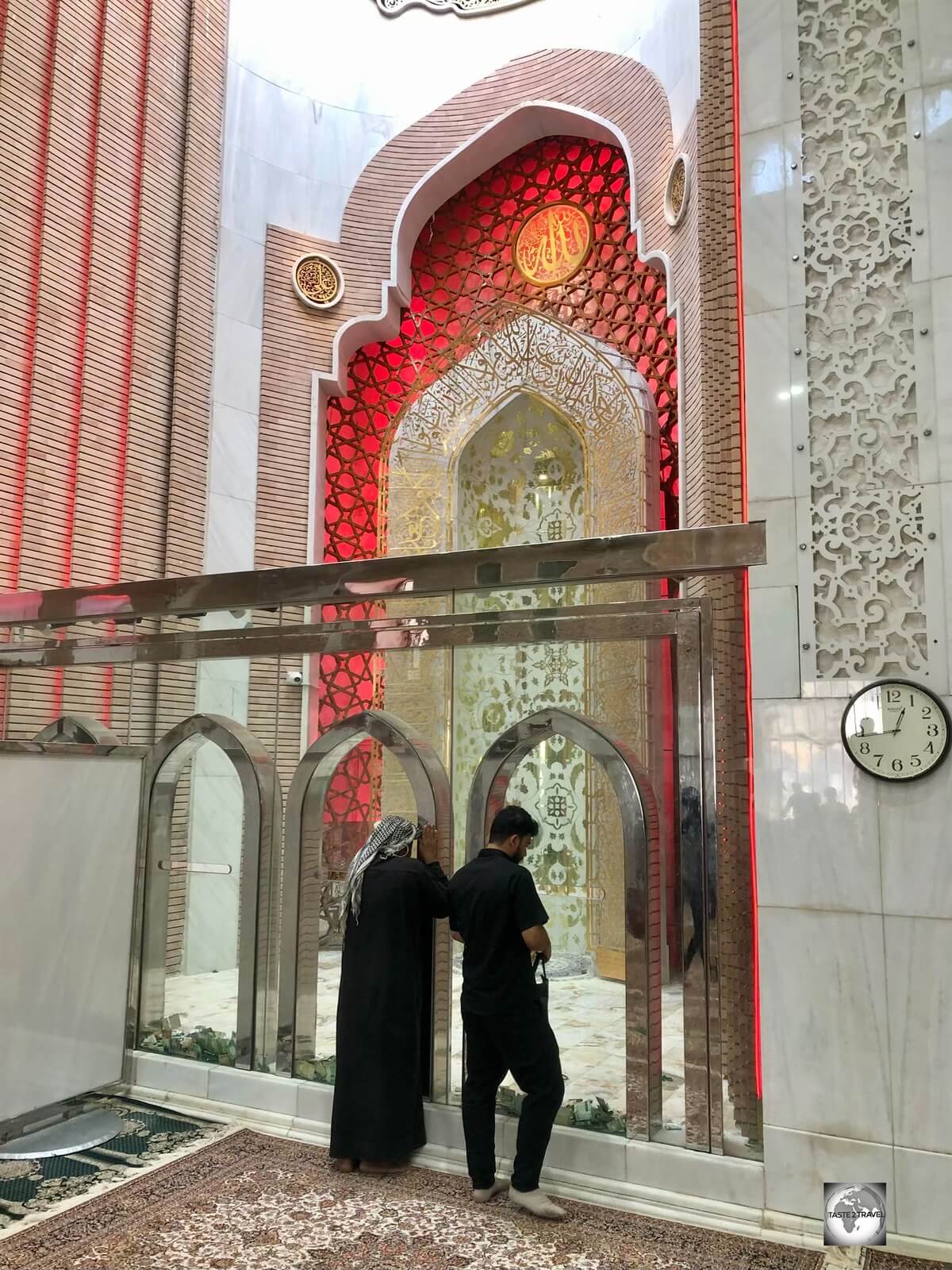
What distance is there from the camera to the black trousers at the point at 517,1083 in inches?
120

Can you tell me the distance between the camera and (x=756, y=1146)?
3145 mm

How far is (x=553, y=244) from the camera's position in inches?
292

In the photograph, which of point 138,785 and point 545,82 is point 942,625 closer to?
point 138,785

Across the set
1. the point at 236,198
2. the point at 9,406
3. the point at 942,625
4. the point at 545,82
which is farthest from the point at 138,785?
the point at 545,82

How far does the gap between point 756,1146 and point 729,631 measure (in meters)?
1.67

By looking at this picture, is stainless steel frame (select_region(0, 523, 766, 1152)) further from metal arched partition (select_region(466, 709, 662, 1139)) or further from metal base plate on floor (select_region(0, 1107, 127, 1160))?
metal base plate on floor (select_region(0, 1107, 127, 1160))

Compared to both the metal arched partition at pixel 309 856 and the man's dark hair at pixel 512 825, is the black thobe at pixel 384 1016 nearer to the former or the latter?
the man's dark hair at pixel 512 825

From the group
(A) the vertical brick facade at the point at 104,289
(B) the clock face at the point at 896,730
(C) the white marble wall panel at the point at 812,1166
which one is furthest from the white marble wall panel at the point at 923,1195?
(A) the vertical brick facade at the point at 104,289

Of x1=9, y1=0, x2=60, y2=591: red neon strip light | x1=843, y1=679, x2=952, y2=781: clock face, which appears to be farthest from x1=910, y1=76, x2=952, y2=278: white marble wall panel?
x1=9, y1=0, x2=60, y2=591: red neon strip light

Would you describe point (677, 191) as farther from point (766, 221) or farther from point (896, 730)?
point (896, 730)

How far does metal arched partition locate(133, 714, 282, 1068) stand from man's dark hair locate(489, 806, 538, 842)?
4.38ft

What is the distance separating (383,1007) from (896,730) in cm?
192

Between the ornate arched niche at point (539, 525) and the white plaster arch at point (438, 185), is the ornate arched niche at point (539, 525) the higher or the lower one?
the lower one

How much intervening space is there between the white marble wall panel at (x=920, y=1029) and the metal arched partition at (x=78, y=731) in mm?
3320
